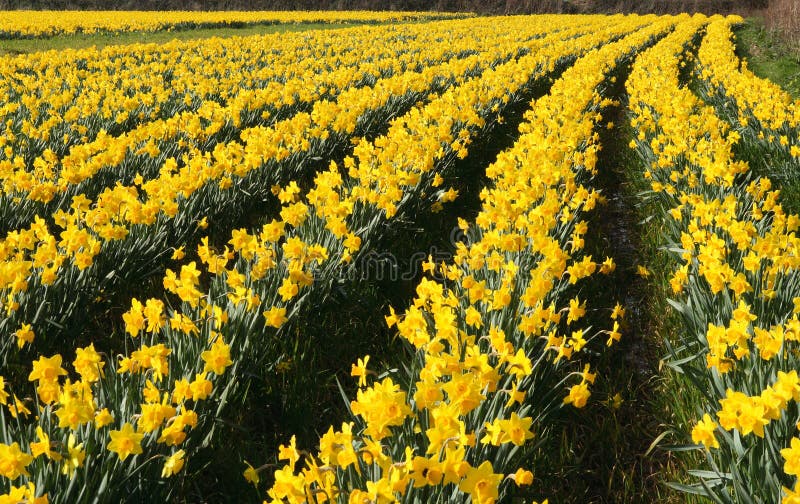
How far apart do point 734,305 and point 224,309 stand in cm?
248

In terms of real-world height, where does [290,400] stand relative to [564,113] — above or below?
below

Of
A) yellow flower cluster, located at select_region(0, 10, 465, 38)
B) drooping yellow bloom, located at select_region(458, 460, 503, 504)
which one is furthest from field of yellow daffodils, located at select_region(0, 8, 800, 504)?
yellow flower cluster, located at select_region(0, 10, 465, 38)

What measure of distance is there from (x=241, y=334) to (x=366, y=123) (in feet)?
17.9

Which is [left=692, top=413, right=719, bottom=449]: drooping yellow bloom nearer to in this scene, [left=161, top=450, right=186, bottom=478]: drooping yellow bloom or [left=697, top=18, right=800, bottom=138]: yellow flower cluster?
[left=161, top=450, right=186, bottom=478]: drooping yellow bloom

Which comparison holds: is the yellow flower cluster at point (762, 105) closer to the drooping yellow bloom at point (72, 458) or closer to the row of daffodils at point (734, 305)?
the row of daffodils at point (734, 305)

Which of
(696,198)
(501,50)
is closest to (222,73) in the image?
(501,50)

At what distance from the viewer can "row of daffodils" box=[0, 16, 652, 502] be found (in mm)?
1877

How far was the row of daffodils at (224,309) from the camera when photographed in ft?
6.16

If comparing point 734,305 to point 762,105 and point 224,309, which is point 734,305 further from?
point 762,105

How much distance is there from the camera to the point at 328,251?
3.58 meters

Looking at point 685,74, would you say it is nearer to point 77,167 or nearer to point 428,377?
point 77,167

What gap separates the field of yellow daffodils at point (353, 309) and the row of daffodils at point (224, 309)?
2 cm

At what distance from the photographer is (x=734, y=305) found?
9.37ft

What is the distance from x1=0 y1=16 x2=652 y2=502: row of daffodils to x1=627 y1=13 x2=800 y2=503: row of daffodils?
1.71 ft
